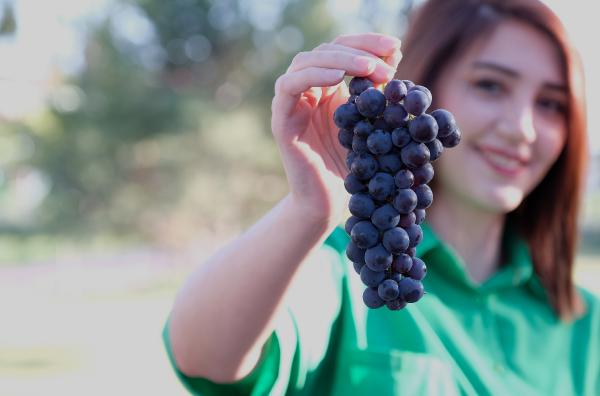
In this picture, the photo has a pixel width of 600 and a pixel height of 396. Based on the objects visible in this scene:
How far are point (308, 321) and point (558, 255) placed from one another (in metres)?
0.84

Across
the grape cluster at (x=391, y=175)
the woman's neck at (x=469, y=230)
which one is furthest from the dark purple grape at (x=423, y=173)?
the woman's neck at (x=469, y=230)

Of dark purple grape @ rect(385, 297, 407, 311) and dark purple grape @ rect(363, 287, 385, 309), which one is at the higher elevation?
dark purple grape @ rect(363, 287, 385, 309)

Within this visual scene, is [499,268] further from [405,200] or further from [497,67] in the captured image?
[405,200]

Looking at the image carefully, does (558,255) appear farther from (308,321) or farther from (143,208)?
(143,208)

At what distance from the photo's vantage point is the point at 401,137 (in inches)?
32.9

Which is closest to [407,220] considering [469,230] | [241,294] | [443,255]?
[241,294]

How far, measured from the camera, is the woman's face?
141 centimetres

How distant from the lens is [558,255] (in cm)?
178

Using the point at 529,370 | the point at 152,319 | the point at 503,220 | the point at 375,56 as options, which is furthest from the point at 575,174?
the point at 152,319

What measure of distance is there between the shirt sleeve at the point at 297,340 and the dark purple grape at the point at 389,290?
0.28 metres

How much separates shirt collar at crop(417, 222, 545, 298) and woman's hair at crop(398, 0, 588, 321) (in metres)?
0.04

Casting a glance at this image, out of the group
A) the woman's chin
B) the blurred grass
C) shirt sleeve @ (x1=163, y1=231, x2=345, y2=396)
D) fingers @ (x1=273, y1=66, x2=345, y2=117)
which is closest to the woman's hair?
the woman's chin

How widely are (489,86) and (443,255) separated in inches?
14.7

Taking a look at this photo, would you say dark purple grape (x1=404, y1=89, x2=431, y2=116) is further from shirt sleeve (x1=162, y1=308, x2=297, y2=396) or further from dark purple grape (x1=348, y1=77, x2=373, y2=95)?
shirt sleeve (x1=162, y1=308, x2=297, y2=396)
